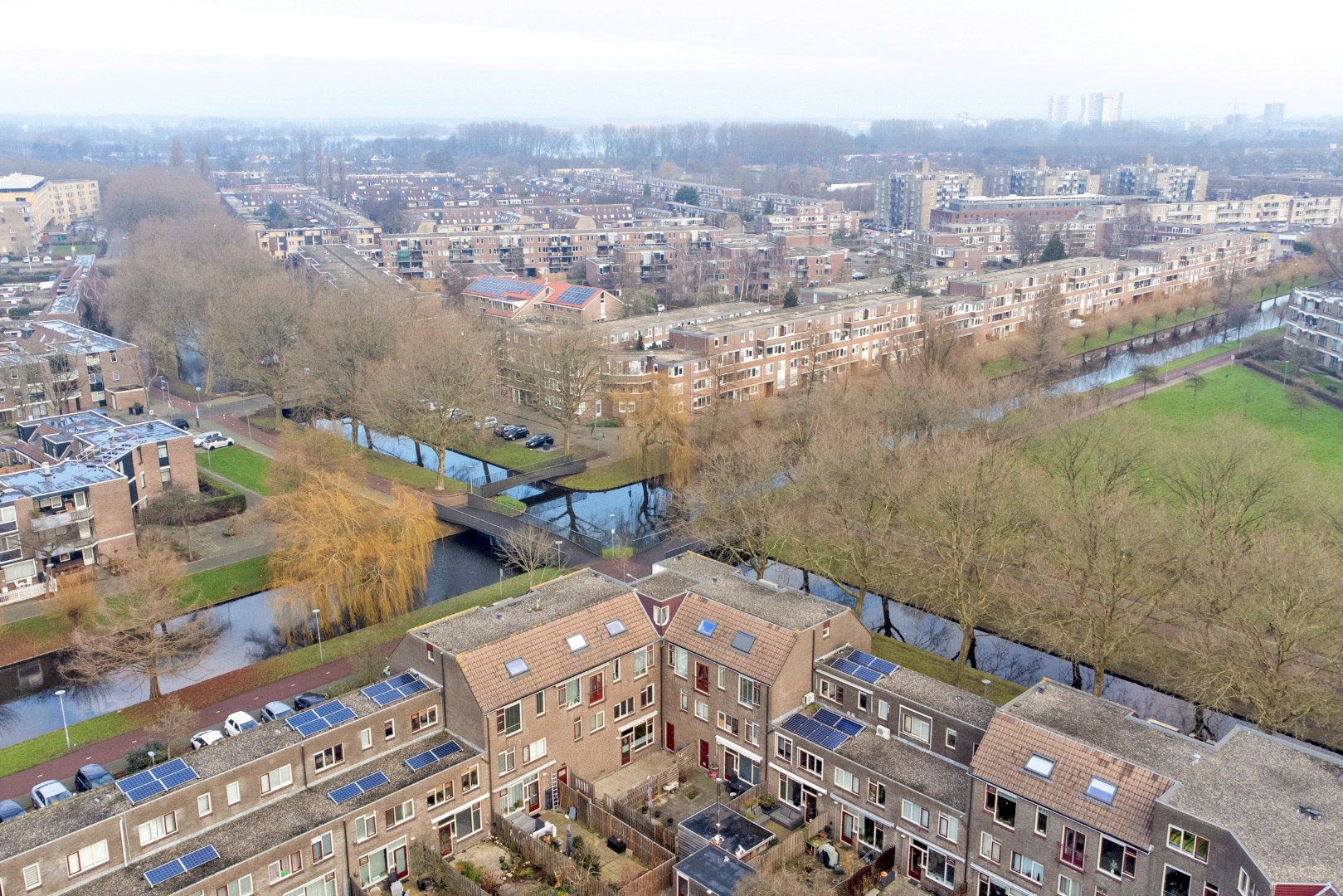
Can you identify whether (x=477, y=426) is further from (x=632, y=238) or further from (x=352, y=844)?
(x=632, y=238)

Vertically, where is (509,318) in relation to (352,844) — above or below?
above

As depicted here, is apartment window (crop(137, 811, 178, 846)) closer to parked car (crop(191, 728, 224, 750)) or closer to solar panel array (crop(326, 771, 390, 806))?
solar panel array (crop(326, 771, 390, 806))

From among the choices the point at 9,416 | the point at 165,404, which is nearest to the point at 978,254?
the point at 165,404

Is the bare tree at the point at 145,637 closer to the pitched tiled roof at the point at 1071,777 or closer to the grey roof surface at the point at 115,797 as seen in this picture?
the grey roof surface at the point at 115,797

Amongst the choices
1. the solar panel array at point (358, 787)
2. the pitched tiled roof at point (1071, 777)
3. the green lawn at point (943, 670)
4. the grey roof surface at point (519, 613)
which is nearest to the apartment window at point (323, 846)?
the solar panel array at point (358, 787)

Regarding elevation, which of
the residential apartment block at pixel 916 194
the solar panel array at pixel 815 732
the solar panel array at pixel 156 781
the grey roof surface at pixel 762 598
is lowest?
the solar panel array at pixel 815 732

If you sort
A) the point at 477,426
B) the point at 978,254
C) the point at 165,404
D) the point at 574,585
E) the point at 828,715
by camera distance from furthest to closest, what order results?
the point at 978,254 < the point at 165,404 < the point at 477,426 < the point at 574,585 < the point at 828,715

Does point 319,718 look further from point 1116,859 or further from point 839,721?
point 1116,859
